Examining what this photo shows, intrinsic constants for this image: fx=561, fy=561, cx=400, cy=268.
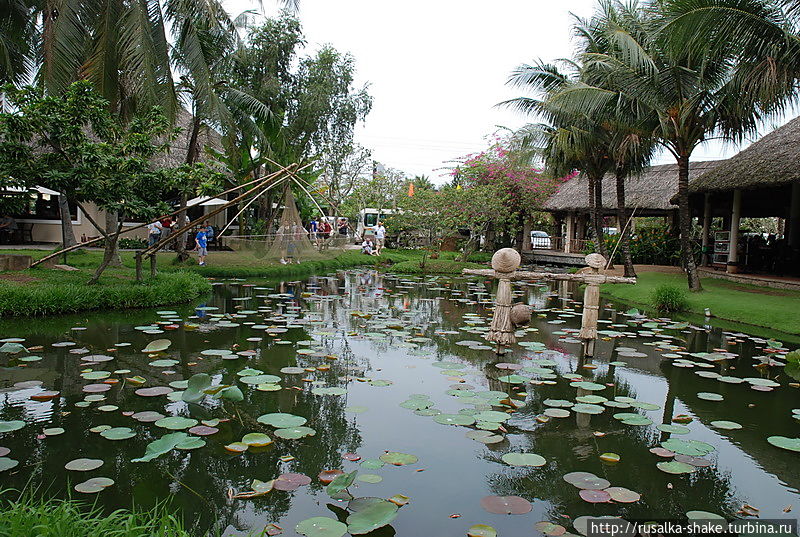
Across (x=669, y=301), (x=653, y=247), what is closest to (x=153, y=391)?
(x=669, y=301)

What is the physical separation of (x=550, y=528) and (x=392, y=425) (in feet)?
5.45

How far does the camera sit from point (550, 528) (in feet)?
9.09

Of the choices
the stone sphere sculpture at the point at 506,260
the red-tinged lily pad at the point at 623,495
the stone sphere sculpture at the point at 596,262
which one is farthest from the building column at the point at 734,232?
the red-tinged lily pad at the point at 623,495

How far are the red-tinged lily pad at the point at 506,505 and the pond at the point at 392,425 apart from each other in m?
0.01

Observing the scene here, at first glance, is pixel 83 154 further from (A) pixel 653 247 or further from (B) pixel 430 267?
(A) pixel 653 247

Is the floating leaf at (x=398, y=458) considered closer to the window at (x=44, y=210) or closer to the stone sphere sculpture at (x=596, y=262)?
the stone sphere sculpture at (x=596, y=262)

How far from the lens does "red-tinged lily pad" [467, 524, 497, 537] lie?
2.71m

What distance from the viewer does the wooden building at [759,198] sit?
12664 mm

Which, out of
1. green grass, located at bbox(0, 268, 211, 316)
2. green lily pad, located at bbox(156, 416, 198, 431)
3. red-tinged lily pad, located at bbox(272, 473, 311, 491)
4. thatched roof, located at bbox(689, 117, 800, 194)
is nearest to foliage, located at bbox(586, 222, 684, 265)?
thatched roof, located at bbox(689, 117, 800, 194)

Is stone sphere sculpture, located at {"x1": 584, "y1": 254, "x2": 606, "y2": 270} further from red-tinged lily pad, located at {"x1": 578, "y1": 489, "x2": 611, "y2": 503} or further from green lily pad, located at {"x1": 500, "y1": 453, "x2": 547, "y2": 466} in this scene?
red-tinged lily pad, located at {"x1": 578, "y1": 489, "x2": 611, "y2": 503}

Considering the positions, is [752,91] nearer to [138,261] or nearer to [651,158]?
[651,158]

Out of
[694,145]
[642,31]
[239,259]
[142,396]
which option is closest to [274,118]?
[239,259]

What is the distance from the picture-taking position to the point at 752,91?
9172mm

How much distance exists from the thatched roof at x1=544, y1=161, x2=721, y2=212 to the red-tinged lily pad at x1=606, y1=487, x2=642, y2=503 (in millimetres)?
17856
